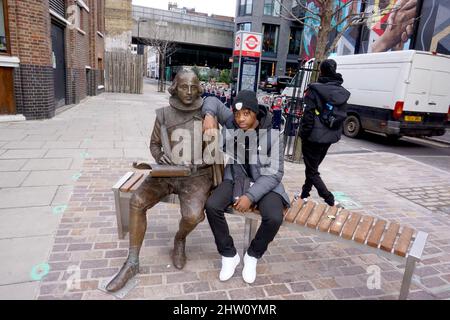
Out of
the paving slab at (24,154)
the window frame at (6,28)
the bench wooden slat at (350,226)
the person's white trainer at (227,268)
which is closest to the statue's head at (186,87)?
the person's white trainer at (227,268)

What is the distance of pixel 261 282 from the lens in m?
2.84

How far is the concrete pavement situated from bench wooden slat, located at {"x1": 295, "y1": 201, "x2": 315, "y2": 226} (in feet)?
1.82

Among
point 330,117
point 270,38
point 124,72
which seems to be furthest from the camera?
point 270,38

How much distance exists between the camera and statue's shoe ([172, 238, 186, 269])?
116 inches

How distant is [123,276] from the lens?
8.64 feet

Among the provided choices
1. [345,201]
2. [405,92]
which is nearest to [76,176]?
[345,201]

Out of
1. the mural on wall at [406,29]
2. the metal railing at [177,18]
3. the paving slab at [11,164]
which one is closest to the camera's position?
the paving slab at [11,164]

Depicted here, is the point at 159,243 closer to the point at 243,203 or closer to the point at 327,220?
the point at 243,203

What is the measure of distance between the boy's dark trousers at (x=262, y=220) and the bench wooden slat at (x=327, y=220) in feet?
1.08

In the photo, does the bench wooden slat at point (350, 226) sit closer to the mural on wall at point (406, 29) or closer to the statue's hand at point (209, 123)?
the statue's hand at point (209, 123)

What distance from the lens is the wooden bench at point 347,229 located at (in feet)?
8.24

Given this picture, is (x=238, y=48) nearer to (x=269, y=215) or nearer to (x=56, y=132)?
(x=56, y=132)

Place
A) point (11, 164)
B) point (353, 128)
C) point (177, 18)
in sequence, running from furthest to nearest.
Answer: point (177, 18) → point (353, 128) → point (11, 164)

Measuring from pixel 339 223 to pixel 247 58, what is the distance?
1219 centimetres
